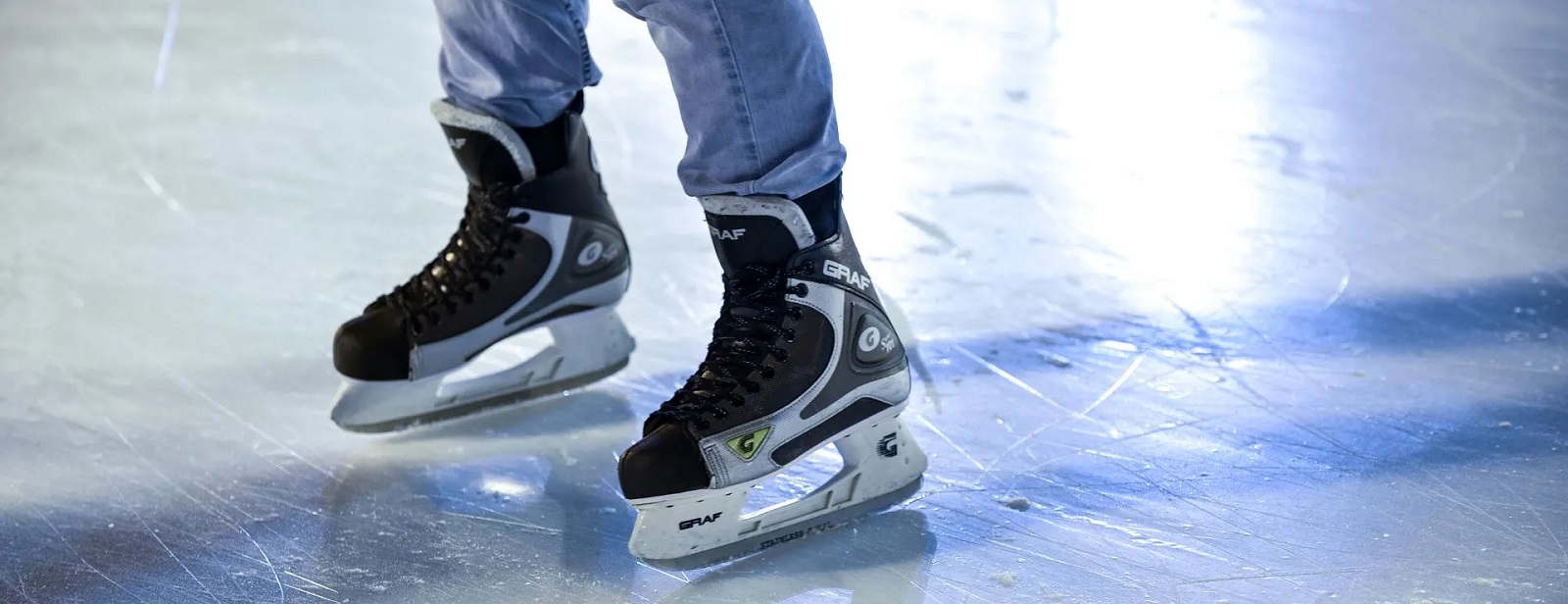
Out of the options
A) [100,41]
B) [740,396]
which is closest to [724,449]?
[740,396]

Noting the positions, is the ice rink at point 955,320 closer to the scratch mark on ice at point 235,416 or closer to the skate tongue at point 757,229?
the scratch mark on ice at point 235,416

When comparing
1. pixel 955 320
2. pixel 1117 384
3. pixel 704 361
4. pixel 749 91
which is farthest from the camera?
pixel 955 320

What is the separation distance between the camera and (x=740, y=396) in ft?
3.49

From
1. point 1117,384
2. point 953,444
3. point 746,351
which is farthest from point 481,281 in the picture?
point 1117,384

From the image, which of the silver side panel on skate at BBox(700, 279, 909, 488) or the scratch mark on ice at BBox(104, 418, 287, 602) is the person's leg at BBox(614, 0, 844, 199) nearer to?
the silver side panel on skate at BBox(700, 279, 909, 488)

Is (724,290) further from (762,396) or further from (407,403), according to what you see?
(407,403)

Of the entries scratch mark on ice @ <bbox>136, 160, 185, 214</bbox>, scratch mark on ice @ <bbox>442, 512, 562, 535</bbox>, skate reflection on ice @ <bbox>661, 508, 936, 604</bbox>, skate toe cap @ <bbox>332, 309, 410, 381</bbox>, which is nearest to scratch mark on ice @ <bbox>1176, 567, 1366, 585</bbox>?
skate reflection on ice @ <bbox>661, 508, 936, 604</bbox>

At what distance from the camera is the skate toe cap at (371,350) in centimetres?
128

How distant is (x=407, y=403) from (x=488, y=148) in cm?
26

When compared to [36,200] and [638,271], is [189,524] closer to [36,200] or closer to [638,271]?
[638,271]

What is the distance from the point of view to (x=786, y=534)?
3.60 feet

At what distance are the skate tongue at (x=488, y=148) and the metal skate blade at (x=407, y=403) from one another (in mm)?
204

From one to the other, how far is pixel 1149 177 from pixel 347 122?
132 centimetres

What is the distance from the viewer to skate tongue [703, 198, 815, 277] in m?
1.04
